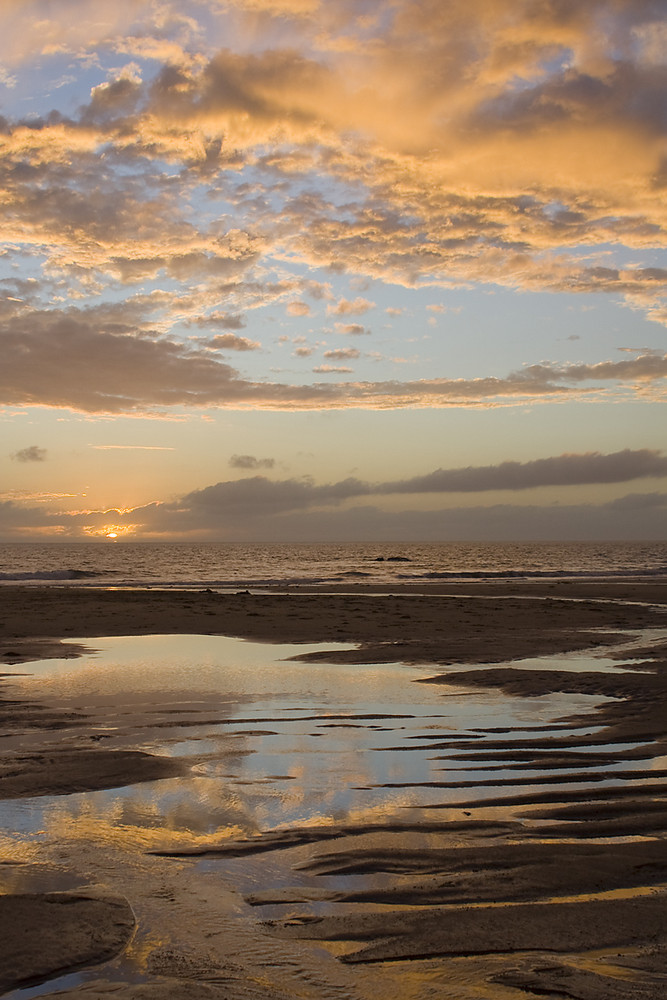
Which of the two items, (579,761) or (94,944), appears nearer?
(94,944)

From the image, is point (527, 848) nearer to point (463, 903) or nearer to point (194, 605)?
point (463, 903)

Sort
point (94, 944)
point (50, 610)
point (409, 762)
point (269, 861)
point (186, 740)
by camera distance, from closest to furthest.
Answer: point (94, 944) < point (269, 861) < point (409, 762) < point (186, 740) < point (50, 610)

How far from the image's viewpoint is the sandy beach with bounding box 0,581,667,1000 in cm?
404

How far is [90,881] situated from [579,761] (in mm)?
5225

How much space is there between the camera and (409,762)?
8273 millimetres

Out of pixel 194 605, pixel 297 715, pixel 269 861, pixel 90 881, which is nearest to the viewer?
pixel 90 881

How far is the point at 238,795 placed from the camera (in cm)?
712

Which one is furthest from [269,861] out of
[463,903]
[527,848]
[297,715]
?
[297,715]

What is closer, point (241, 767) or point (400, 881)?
point (400, 881)

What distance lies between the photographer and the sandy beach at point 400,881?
404cm

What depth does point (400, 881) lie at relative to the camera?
17.2 ft

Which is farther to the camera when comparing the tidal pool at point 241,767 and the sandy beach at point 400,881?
the tidal pool at point 241,767

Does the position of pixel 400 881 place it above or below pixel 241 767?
above

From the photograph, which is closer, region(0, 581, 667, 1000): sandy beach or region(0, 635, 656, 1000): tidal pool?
region(0, 581, 667, 1000): sandy beach
